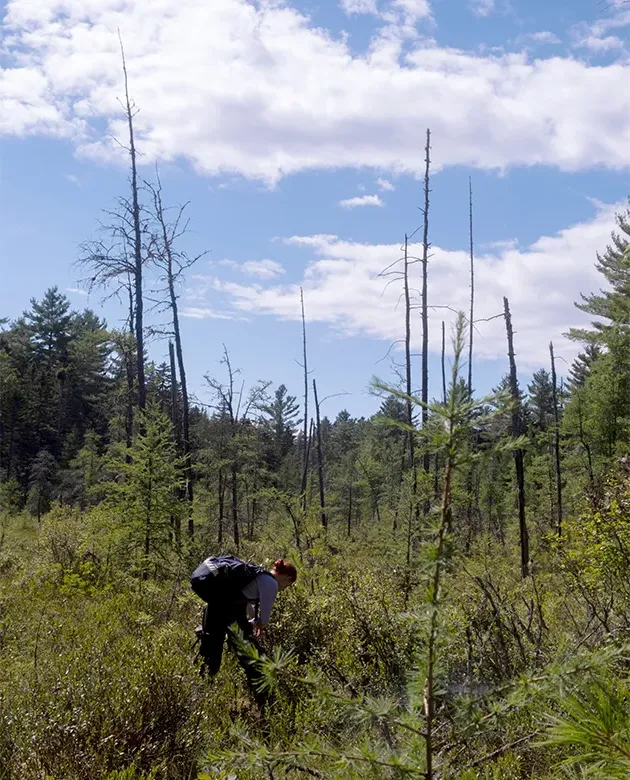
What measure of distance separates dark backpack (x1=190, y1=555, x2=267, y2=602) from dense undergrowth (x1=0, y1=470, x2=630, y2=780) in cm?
62

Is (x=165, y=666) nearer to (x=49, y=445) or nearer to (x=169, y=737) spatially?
(x=169, y=737)

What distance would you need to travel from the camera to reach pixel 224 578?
578 cm

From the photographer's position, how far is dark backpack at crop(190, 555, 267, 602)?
5781 millimetres

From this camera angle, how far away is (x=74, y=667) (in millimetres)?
4926

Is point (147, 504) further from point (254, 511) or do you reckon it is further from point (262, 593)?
point (254, 511)

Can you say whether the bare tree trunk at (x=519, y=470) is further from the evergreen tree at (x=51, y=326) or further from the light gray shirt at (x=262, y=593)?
the evergreen tree at (x=51, y=326)

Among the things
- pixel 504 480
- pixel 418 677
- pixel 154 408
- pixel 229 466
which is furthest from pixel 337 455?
pixel 418 677

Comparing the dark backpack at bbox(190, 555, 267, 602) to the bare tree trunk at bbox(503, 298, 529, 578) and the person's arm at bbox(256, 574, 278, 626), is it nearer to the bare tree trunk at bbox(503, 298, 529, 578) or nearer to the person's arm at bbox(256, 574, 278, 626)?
the person's arm at bbox(256, 574, 278, 626)

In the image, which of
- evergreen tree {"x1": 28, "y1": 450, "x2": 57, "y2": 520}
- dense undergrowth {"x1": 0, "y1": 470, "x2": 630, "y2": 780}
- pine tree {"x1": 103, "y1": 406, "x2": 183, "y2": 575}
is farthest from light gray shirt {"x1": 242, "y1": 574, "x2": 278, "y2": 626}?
evergreen tree {"x1": 28, "y1": 450, "x2": 57, "y2": 520}

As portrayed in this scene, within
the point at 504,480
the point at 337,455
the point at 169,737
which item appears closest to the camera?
the point at 169,737

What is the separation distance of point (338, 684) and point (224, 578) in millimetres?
1306

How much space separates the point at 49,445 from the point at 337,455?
24.0 m

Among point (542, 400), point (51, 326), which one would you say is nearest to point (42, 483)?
point (51, 326)

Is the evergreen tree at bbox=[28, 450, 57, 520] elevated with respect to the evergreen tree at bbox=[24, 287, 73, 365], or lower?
lower
